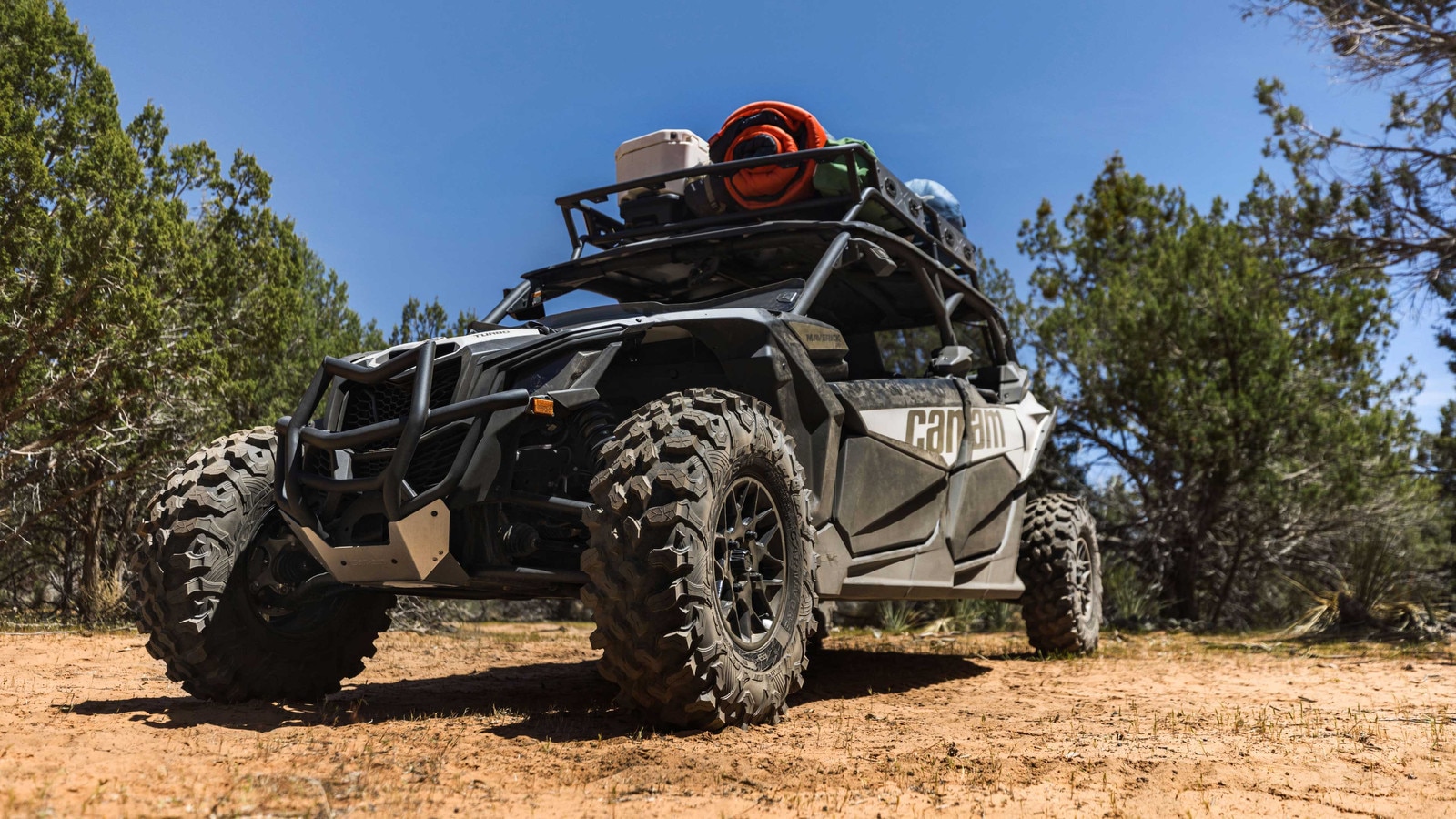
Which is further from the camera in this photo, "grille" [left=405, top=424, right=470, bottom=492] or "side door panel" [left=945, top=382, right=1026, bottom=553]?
"side door panel" [left=945, top=382, right=1026, bottom=553]

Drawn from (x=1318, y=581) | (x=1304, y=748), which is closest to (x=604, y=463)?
(x=1304, y=748)

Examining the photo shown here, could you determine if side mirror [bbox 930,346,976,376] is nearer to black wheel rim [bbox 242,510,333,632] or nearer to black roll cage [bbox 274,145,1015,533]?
black roll cage [bbox 274,145,1015,533]

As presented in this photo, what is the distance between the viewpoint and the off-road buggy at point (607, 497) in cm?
378

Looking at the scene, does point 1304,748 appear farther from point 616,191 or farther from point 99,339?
point 99,339

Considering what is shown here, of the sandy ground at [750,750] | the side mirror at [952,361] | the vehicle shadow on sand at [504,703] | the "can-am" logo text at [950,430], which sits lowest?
the vehicle shadow on sand at [504,703]

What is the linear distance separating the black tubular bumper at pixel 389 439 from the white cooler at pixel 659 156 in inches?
104

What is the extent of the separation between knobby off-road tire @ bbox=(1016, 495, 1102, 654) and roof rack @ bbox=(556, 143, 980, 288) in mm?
1920

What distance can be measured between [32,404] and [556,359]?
7.51 meters

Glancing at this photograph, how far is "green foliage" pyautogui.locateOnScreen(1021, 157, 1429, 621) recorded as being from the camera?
1192cm

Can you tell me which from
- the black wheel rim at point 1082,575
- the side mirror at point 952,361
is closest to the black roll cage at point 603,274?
the side mirror at point 952,361

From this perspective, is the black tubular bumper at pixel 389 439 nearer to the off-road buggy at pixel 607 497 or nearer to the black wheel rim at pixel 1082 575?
the off-road buggy at pixel 607 497

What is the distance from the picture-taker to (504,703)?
192 inches

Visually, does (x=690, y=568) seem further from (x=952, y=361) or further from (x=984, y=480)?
(x=984, y=480)

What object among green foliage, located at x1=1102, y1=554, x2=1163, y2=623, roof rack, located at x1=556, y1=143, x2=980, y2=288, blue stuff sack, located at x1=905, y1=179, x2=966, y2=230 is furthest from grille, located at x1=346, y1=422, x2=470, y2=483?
green foliage, located at x1=1102, y1=554, x2=1163, y2=623
